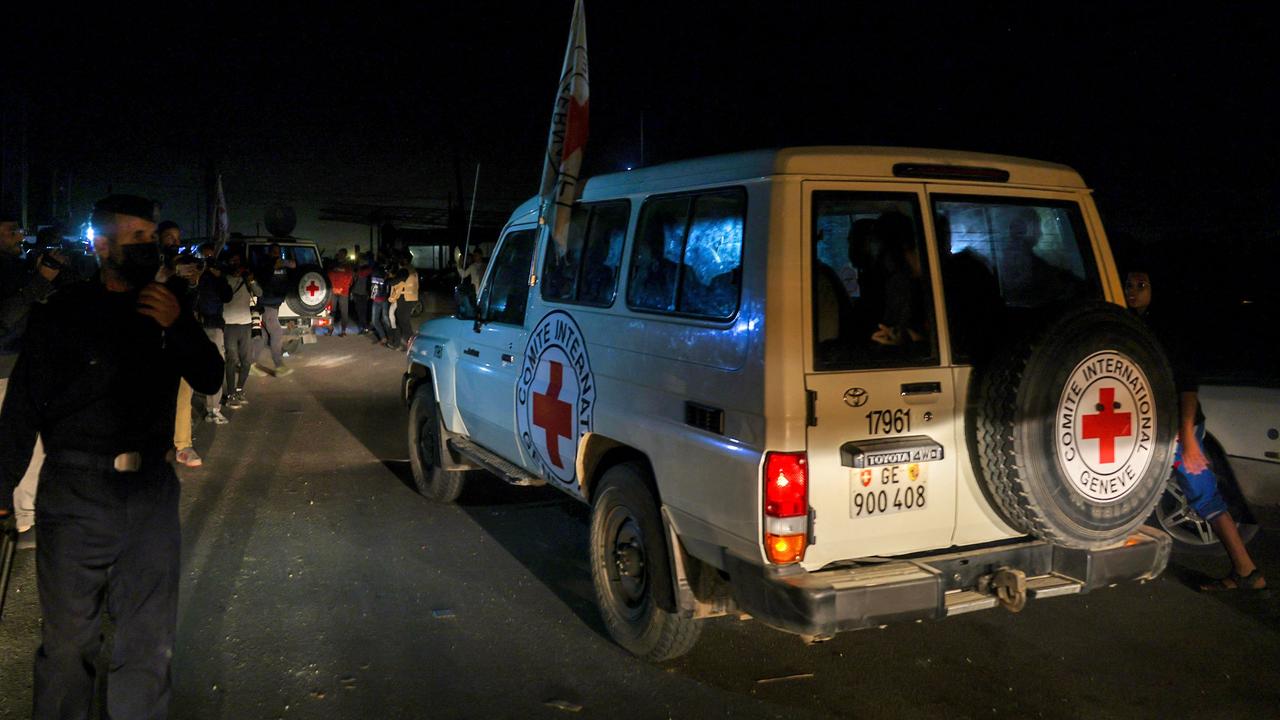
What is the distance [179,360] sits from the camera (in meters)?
3.39

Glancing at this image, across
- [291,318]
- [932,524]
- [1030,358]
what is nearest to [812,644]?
[932,524]

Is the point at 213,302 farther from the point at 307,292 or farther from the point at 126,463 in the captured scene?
the point at 126,463

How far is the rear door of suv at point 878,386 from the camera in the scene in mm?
3541

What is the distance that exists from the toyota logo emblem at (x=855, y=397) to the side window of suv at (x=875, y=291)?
89mm

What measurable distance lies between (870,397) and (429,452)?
436cm

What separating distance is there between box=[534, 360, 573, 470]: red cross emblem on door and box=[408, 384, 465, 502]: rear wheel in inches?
72.4

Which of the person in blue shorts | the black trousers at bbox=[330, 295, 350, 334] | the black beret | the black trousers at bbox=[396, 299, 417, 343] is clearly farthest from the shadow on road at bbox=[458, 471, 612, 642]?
the black trousers at bbox=[330, 295, 350, 334]

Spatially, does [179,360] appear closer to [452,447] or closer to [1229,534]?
[452,447]

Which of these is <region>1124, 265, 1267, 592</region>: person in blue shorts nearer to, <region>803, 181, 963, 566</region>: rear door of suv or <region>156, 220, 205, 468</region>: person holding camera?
<region>803, 181, 963, 566</region>: rear door of suv

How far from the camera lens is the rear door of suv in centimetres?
354

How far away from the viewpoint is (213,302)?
9867 millimetres

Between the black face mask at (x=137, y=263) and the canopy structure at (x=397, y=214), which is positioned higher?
the canopy structure at (x=397, y=214)

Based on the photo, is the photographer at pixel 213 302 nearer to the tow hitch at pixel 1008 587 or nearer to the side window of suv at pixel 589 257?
the side window of suv at pixel 589 257

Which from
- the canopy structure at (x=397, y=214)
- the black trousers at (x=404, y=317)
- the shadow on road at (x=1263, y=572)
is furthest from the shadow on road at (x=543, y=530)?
the canopy structure at (x=397, y=214)
